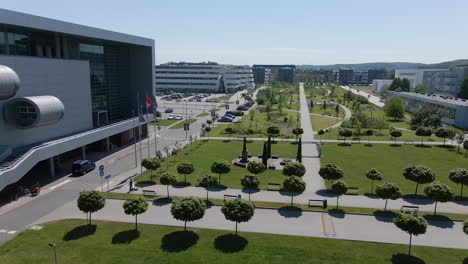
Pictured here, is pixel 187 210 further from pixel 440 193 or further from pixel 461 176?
pixel 461 176

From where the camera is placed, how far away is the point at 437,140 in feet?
205

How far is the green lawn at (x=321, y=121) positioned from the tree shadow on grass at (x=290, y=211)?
154 feet

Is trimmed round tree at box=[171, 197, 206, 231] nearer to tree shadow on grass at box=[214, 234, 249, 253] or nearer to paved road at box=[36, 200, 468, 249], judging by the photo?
tree shadow on grass at box=[214, 234, 249, 253]

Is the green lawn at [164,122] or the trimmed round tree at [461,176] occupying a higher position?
the trimmed round tree at [461,176]

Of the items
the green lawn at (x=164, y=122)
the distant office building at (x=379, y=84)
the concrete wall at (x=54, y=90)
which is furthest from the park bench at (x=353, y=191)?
the distant office building at (x=379, y=84)

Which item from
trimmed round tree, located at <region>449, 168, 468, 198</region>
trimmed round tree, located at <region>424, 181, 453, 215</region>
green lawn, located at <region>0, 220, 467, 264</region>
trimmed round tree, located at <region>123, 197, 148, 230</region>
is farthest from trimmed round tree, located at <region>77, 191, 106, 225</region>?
trimmed round tree, located at <region>449, 168, 468, 198</region>

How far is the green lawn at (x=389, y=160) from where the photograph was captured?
3933 centimetres

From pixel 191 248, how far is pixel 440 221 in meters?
21.2

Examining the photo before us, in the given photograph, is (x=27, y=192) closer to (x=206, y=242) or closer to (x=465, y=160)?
(x=206, y=242)

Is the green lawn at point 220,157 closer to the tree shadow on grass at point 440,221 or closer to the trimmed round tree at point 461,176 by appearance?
the tree shadow on grass at point 440,221

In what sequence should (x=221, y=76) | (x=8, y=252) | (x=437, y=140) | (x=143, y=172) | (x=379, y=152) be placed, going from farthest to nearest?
(x=221, y=76), (x=437, y=140), (x=379, y=152), (x=143, y=172), (x=8, y=252)

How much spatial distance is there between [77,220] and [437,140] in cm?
6210

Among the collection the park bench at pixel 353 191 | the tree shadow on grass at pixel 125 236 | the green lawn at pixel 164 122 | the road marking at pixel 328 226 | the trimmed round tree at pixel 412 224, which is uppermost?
the trimmed round tree at pixel 412 224

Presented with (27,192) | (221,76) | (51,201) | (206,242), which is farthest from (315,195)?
(221,76)
